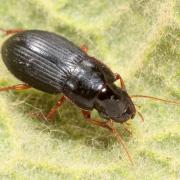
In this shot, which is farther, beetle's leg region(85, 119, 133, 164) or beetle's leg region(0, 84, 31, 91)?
beetle's leg region(0, 84, 31, 91)

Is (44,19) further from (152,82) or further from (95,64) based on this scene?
(152,82)

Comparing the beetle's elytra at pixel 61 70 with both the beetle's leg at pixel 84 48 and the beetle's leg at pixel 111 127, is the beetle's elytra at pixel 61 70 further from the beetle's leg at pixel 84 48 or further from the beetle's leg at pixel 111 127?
the beetle's leg at pixel 84 48

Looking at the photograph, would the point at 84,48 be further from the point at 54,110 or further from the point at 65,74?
the point at 54,110

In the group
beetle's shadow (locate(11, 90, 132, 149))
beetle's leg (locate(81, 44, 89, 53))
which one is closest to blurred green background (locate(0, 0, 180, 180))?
beetle's shadow (locate(11, 90, 132, 149))

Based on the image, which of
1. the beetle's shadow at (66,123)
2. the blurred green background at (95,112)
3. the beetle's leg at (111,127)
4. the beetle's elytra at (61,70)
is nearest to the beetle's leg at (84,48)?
the blurred green background at (95,112)

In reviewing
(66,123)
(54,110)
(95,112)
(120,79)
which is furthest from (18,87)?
(120,79)

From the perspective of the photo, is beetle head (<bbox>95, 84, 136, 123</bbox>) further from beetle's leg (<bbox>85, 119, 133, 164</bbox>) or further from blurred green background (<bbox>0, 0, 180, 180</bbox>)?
blurred green background (<bbox>0, 0, 180, 180</bbox>)

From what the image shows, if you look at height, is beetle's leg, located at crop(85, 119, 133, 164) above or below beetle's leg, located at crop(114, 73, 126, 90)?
below
